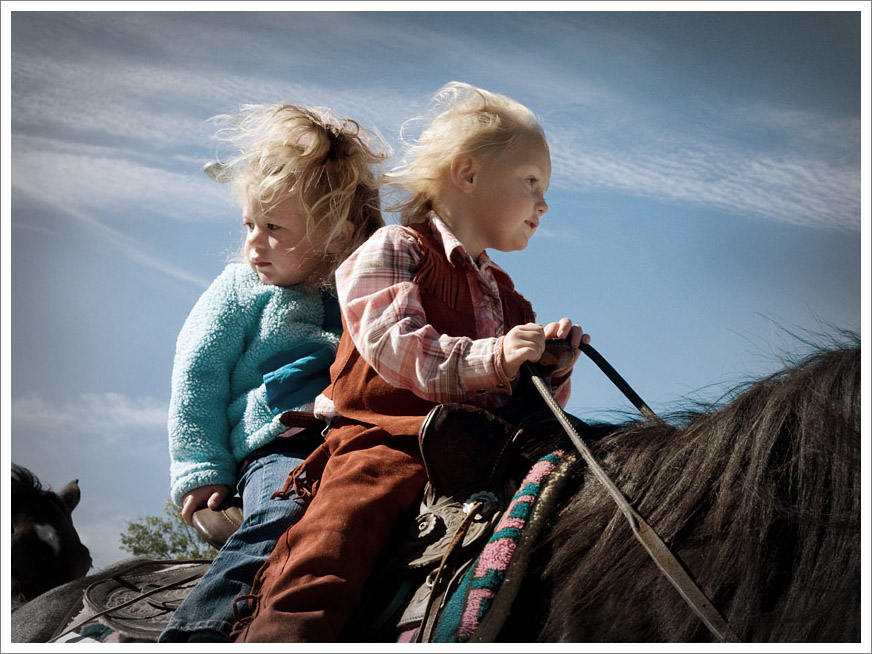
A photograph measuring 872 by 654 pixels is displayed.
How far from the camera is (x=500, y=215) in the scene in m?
2.17

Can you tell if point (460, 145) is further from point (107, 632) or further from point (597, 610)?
point (107, 632)

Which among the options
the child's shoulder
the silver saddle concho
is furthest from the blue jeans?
the child's shoulder

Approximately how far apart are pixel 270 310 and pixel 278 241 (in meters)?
0.18

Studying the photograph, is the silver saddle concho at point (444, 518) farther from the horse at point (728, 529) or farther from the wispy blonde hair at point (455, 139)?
the wispy blonde hair at point (455, 139)

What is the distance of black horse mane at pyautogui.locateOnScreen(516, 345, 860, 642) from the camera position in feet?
4.75

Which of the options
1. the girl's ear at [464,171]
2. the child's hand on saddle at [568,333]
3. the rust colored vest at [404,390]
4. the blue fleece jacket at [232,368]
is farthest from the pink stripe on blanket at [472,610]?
the girl's ear at [464,171]

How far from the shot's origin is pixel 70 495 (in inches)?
107

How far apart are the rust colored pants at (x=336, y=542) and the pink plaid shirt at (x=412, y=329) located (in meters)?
0.14

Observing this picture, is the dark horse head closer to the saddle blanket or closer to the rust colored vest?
the rust colored vest

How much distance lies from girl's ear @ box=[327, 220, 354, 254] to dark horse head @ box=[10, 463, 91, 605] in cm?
103

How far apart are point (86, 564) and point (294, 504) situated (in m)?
0.99

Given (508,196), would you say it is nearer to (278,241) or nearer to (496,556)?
(278,241)

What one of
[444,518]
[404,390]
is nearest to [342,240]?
[404,390]

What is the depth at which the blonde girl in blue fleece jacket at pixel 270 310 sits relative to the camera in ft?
7.59
